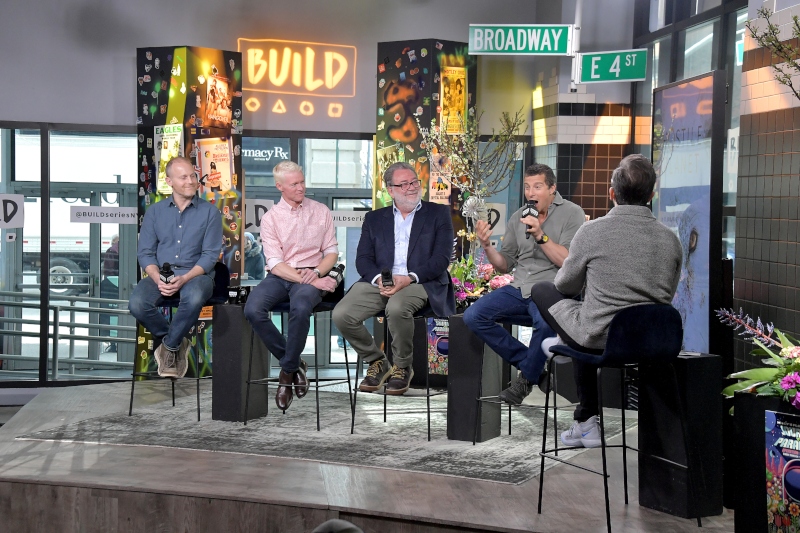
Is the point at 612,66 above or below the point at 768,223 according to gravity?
above

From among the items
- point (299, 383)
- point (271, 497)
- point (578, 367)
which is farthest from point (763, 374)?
point (299, 383)

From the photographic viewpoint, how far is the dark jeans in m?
3.98

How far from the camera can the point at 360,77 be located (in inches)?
297

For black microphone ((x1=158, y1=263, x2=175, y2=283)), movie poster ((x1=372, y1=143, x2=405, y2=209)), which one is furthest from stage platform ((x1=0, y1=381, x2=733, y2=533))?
movie poster ((x1=372, y1=143, x2=405, y2=209))

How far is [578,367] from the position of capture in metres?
4.22

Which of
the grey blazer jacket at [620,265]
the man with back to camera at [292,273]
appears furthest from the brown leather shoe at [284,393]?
the grey blazer jacket at [620,265]

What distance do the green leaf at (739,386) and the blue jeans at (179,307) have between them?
3037mm

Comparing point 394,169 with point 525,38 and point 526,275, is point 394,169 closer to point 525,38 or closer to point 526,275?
point 526,275

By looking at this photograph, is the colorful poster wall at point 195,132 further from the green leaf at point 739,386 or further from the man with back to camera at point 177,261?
the green leaf at point 739,386

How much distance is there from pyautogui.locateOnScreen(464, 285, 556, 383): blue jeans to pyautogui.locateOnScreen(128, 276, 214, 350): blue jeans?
169cm

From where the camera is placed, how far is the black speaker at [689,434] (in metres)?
3.81

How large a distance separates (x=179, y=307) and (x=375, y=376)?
1.26 m

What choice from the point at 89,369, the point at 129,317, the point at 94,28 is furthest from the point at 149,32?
the point at 89,369

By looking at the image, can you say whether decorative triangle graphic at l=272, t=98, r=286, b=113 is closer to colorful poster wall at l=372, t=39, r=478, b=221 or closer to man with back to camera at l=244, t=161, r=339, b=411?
colorful poster wall at l=372, t=39, r=478, b=221
